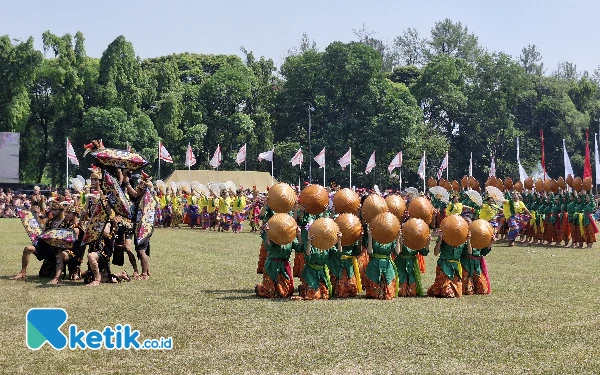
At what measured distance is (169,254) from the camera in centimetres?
1789

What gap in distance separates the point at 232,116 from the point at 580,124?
27.7 m

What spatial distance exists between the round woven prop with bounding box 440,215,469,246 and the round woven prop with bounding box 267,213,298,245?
2.35 meters

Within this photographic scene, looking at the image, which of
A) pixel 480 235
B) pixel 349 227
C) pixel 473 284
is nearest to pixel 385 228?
pixel 349 227

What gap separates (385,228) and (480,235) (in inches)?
66.8

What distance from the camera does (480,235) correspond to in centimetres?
1156

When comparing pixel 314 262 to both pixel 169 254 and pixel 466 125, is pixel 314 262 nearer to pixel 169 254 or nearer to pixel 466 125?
pixel 169 254

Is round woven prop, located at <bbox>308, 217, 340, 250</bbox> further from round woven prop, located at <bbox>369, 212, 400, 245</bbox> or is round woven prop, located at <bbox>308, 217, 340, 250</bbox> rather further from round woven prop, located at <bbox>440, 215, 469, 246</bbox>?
round woven prop, located at <bbox>440, 215, 469, 246</bbox>

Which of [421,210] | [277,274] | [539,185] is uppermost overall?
[539,185]

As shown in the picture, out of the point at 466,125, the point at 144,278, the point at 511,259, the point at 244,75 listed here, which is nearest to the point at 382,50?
the point at 466,125

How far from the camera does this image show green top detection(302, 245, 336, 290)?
11056 mm

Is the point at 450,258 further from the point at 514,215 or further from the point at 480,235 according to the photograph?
the point at 514,215

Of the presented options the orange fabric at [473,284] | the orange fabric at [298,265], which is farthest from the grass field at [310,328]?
the orange fabric at [298,265]

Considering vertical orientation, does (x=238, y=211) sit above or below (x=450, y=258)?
above

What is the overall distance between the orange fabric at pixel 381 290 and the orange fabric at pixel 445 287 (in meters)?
0.74
